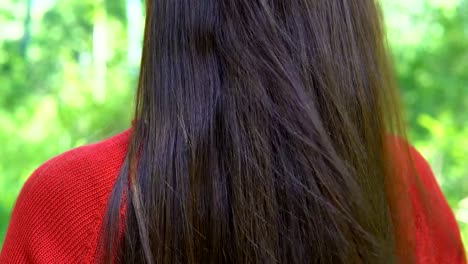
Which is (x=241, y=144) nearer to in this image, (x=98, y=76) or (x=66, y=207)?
(x=66, y=207)

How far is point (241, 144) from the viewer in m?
0.62

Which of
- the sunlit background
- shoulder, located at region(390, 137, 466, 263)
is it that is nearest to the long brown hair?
shoulder, located at region(390, 137, 466, 263)

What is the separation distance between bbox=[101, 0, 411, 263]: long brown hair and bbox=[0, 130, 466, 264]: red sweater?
0.05 feet

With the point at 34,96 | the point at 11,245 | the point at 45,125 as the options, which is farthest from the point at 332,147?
the point at 34,96

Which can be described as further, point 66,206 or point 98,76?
point 98,76

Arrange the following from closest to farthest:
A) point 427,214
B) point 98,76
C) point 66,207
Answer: point 66,207, point 427,214, point 98,76

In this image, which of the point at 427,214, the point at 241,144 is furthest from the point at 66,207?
the point at 427,214

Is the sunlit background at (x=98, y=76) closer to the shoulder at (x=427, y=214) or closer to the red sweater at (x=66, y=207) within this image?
the shoulder at (x=427, y=214)

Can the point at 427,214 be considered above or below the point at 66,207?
below

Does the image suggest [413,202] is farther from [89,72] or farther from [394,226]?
[89,72]

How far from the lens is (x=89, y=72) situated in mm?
2945

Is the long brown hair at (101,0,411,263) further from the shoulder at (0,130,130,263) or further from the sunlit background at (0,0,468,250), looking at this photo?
the sunlit background at (0,0,468,250)

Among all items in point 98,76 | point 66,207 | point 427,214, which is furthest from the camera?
point 98,76

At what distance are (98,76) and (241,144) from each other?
2.37 m
